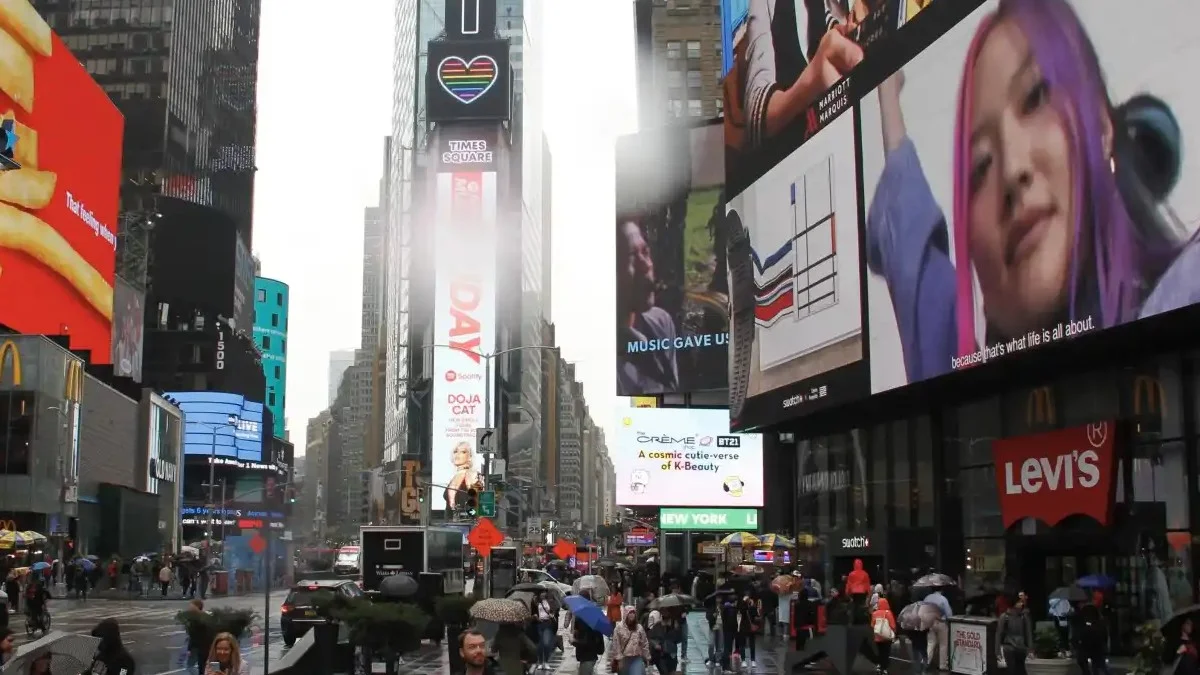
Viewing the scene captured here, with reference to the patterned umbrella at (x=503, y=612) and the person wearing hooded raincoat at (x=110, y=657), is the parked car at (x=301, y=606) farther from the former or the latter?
the person wearing hooded raincoat at (x=110, y=657)

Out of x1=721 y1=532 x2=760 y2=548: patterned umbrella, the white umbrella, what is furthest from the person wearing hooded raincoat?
x1=721 y1=532 x2=760 y2=548: patterned umbrella

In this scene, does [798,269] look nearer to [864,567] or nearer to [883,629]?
[864,567]

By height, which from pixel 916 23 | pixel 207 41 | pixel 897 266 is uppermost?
pixel 207 41

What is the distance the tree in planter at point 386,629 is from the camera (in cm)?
2036

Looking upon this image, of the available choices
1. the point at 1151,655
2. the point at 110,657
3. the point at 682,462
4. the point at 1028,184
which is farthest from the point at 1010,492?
the point at 682,462

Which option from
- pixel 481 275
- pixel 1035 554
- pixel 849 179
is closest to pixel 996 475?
pixel 1035 554

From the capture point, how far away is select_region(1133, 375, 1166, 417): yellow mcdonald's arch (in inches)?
1048

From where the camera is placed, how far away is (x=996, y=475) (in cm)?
3241

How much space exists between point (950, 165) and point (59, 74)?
212ft

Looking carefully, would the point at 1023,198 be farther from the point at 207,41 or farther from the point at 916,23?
the point at 207,41

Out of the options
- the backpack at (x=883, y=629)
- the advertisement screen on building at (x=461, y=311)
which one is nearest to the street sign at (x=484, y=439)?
the backpack at (x=883, y=629)

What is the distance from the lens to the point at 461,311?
159 meters

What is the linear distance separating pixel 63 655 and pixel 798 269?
2653 cm

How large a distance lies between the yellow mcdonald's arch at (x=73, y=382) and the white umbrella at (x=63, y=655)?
5782 centimetres
